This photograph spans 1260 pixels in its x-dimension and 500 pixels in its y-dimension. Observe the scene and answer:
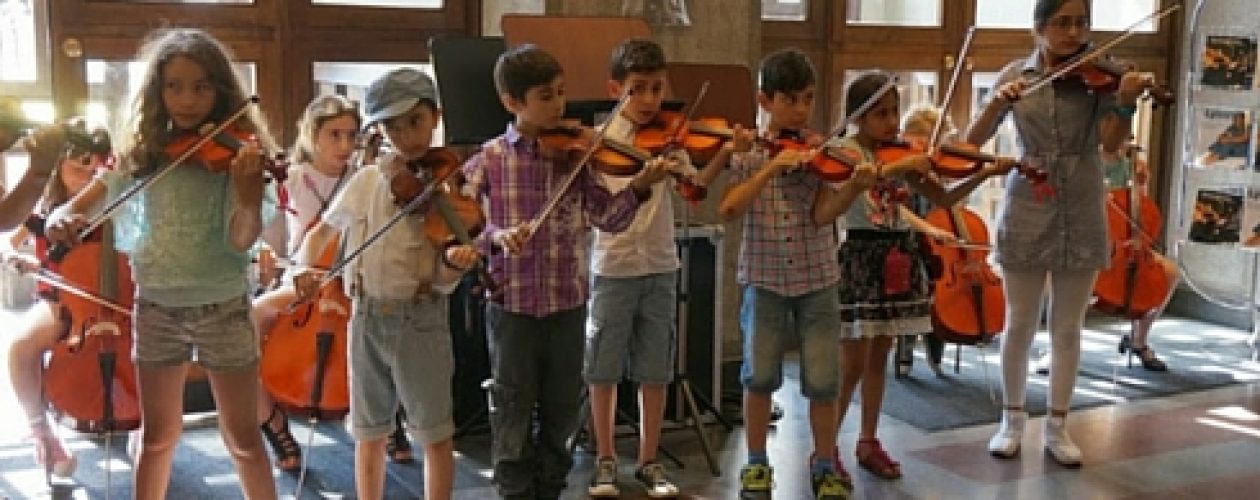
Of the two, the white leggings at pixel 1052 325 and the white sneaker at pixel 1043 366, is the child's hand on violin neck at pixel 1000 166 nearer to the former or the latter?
the white leggings at pixel 1052 325

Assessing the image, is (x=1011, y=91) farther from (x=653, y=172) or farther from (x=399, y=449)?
(x=399, y=449)

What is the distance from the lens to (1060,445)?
12.2 feet

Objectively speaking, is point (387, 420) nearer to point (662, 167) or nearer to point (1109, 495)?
point (662, 167)

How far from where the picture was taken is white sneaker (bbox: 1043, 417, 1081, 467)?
3678 mm

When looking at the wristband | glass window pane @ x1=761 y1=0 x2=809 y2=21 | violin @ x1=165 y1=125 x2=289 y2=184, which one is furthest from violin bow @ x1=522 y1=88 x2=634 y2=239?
glass window pane @ x1=761 y1=0 x2=809 y2=21

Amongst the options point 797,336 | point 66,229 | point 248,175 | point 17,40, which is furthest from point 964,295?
point 17,40

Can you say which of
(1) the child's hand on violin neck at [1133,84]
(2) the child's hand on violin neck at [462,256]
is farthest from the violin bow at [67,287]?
(1) the child's hand on violin neck at [1133,84]

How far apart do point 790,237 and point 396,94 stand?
1.02m

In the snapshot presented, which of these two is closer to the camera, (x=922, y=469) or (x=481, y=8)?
(x=922, y=469)

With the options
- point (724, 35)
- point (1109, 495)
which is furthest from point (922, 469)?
point (724, 35)

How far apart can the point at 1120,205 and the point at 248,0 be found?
3.04 m

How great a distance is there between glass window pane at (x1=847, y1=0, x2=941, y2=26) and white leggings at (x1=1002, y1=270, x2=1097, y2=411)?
1831 mm

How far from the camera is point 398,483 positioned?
3.49 meters

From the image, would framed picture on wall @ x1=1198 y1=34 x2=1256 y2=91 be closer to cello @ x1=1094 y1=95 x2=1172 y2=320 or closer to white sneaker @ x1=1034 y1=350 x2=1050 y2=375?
cello @ x1=1094 y1=95 x2=1172 y2=320
